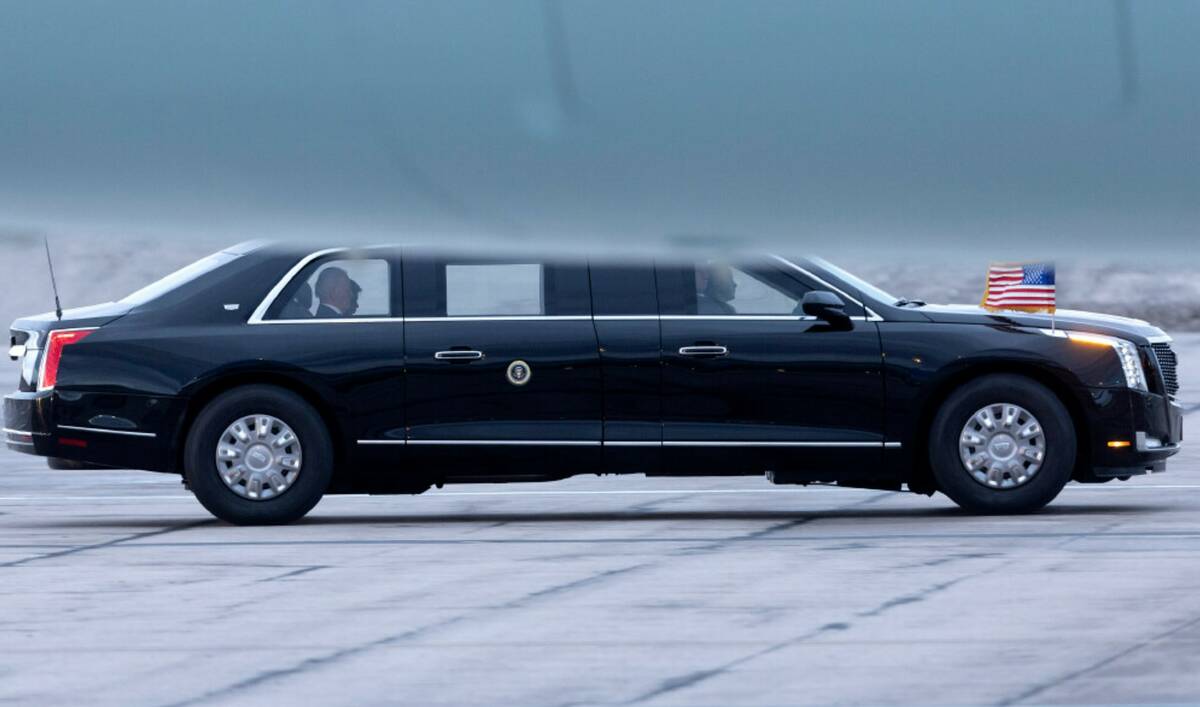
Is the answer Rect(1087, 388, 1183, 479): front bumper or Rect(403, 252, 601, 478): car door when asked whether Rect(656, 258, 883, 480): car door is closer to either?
Rect(403, 252, 601, 478): car door

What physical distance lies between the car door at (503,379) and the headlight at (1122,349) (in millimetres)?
2152

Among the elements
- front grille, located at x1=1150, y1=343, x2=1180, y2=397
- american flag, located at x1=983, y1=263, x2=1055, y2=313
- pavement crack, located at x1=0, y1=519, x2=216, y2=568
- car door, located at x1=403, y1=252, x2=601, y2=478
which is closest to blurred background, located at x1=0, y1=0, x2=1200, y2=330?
american flag, located at x1=983, y1=263, x2=1055, y2=313

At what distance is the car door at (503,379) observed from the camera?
9922mm

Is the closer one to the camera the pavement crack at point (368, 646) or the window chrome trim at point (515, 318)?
the pavement crack at point (368, 646)

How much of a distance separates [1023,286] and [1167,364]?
3.98 metres

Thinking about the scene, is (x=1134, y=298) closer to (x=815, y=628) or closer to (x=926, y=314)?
(x=926, y=314)

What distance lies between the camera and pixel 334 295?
397 inches

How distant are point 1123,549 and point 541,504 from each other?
3.26m

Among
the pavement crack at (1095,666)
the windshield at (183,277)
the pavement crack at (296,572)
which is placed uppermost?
the windshield at (183,277)

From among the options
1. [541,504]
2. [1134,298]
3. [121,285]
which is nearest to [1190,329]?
[1134,298]

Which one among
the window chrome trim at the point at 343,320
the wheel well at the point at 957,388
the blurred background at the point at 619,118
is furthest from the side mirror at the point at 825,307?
the blurred background at the point at 619,118

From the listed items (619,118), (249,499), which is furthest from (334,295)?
(619,118)

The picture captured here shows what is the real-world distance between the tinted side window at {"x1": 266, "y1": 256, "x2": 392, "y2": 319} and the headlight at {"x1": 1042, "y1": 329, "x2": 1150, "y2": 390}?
3078mm

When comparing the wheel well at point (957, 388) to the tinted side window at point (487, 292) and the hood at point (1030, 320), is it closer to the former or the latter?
the hood at point (1030, 320)
